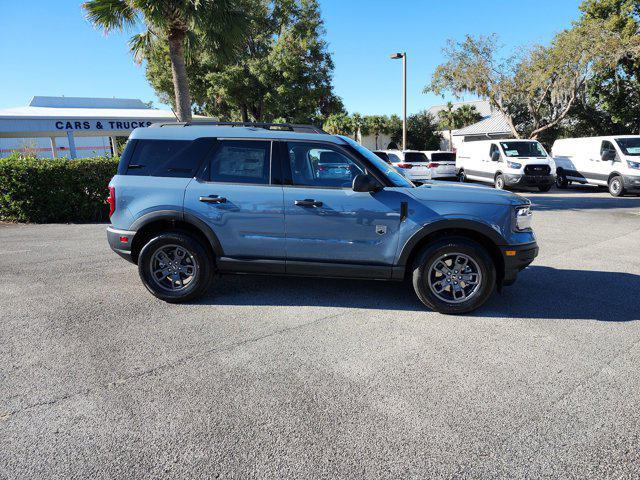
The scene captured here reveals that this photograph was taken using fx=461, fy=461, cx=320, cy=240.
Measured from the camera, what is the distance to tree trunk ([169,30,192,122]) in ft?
40.1

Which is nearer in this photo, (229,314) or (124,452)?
(124,452)

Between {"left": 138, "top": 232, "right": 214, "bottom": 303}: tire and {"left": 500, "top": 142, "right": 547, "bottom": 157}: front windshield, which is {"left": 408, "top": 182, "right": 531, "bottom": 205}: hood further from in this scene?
{"left": 500, "top": 142, "right": 547, "bottom": 157}: front windshield

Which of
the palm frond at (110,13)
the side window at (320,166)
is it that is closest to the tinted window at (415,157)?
the palm frond at (110,13)

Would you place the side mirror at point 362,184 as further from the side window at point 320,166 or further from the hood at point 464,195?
the hood at point 464,195

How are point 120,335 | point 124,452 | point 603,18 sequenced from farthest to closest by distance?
point 603,18 → point 120,335 → point 124,452

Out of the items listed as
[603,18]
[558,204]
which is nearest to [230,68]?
[558,204]

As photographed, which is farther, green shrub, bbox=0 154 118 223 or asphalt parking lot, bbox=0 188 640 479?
green shrub, bbox=0 154 118 223

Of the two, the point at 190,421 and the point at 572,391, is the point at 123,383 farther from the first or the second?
the point at 572,391

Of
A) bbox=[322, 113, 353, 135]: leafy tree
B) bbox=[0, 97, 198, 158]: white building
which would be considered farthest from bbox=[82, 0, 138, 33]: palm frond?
bbox=[322, 113, 353, 135]: leafy tree

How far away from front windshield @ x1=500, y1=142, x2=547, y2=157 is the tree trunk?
37.5 ft

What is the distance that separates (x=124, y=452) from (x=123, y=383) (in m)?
0.83

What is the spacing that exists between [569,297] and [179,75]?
11.0 m

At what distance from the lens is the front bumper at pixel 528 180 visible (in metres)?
16.2

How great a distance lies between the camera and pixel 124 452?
2.52 m
